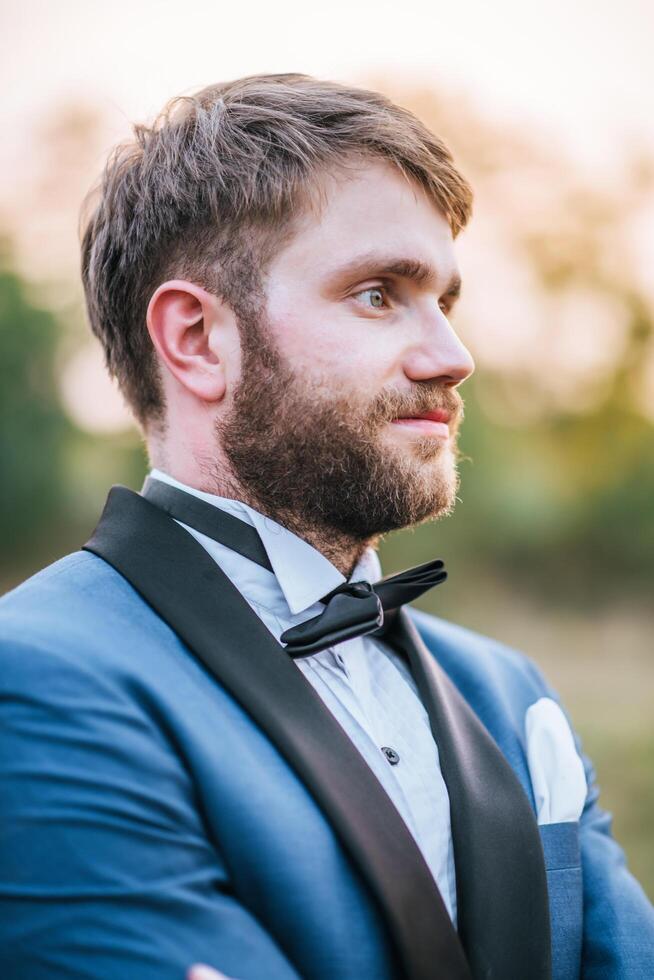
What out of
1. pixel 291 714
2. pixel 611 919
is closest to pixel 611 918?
pixel 611 919

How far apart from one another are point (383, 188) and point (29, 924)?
1.53m

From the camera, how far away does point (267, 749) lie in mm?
1484

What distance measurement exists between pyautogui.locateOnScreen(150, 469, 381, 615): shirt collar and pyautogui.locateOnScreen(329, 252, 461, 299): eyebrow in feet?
1.68

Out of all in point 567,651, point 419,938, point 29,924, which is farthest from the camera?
point 567,651

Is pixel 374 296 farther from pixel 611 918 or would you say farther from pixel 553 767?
pixel 611 918

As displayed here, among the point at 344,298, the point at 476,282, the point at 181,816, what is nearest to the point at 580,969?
the point at 181,816

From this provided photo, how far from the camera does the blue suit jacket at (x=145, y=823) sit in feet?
4.12

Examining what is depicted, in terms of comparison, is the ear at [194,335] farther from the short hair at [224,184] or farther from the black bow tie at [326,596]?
the black bow tie at [326,596]

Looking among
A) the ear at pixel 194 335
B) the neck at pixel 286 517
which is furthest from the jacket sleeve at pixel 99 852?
the ear at pixel 194 335

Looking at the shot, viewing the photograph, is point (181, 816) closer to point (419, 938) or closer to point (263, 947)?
point (263, 947)

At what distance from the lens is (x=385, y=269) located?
1.86 m

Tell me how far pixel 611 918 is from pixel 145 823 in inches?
41.0

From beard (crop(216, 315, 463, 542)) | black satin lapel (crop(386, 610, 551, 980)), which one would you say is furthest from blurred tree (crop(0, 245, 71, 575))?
black satin lapel (crop(386, 610, 551, 980))

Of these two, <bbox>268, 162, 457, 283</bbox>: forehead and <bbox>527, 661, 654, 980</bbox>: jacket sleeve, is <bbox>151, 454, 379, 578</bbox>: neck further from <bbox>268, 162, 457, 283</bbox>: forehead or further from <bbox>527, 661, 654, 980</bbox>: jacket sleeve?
<bbox>527, 661, 654, 980</bbox>: jacket sleeve
